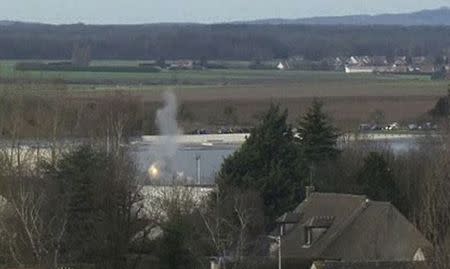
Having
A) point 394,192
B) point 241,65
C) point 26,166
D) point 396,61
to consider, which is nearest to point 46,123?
point 26,166

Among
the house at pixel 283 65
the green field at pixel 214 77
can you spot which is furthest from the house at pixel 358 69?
the house at pixel 283 65

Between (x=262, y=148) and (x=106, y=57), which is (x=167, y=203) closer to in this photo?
(x=262, y=148)

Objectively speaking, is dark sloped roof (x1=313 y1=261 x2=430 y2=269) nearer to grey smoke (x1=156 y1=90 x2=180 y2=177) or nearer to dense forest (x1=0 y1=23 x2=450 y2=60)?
grey smoke (x1=156 y1=90 x2=180 y2=177)

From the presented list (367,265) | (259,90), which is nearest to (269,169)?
(367,265)

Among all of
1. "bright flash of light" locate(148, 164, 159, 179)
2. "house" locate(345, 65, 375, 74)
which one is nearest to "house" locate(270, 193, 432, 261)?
"bright flash of light" locate(148, 164, 159, 179)

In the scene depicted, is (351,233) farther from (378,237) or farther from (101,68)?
(101,68)

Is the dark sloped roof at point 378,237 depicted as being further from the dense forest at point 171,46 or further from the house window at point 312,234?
the dense forest at point 171,46
